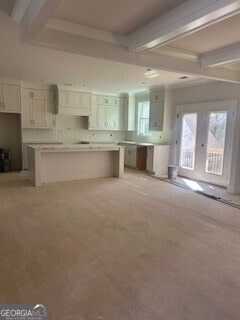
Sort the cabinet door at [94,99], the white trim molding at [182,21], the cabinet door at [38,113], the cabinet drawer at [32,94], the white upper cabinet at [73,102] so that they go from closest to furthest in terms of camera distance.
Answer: the white trim molding at [182,21]
the cabinet drawer at [32,94]
the cabinet door at [38,113]
the white upper cabinet at [73,102]
the cabinet door at [94,99]

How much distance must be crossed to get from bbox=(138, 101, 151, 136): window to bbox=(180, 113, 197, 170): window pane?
5.39 feet

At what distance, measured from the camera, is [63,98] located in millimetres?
7066

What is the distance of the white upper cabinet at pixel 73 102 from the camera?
7.04 meters

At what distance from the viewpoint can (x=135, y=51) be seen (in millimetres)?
3561

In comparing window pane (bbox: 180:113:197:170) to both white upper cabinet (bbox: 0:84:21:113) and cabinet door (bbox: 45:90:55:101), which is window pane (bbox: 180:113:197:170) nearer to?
cabinet door (bbox: 45:90:55:101)

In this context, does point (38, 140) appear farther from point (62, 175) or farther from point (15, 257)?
point (15, 257)

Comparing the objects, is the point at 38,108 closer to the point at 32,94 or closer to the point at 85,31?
the point at 32,94

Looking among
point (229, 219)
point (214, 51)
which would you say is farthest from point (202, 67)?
point (229, 219)

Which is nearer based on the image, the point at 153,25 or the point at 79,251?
the point at 79,251

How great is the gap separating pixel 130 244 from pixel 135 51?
276 centimetres

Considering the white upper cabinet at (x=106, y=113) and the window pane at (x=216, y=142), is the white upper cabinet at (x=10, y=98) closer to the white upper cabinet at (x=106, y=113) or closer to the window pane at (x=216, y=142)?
the white upper cabinet at (x=106, y=113)

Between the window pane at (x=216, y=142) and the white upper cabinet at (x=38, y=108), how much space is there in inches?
180

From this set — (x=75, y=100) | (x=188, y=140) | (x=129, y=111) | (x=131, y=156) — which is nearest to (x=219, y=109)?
(x=188, y=140)

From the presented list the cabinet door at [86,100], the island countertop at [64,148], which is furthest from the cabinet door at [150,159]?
the cabinet door at [86,100]
